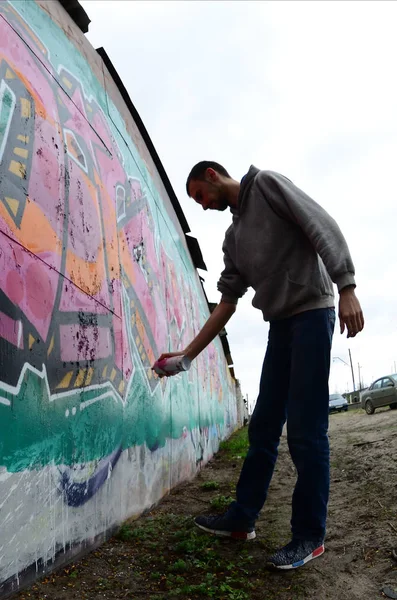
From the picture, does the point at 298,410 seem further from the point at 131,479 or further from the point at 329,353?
the point at 131,479

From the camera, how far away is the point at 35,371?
1873 millimetres

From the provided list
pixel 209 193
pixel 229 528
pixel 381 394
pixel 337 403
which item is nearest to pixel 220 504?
pixel 229 528

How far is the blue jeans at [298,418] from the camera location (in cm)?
218

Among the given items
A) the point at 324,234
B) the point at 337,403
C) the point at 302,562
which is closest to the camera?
the point at 302,562

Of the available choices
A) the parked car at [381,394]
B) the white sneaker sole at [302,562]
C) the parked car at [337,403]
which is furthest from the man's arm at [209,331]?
the parked car at [337,403]

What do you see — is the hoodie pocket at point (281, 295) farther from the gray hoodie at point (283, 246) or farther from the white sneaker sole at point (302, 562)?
the white sneaker sole at point (302, 562)

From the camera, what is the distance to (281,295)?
2418mm

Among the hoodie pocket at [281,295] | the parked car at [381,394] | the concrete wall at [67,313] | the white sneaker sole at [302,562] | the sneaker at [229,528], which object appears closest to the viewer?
the concrete wall at [67,313]

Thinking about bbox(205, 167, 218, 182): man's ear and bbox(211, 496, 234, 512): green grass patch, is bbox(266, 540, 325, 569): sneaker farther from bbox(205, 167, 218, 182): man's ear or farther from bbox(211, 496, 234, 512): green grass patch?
bbox(205, 167, 218, 182): man's ear

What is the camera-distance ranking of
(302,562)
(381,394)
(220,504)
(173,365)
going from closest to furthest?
(302,562)
(173,365)
(220,504)
(381,394)

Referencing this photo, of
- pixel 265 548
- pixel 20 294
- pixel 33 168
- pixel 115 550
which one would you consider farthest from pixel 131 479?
pixel 33 168

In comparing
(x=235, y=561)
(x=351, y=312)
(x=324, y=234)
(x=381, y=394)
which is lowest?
(x=235, y=561)

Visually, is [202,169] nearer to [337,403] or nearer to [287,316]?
[287,316]

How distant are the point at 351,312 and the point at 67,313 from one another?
4.22ft
